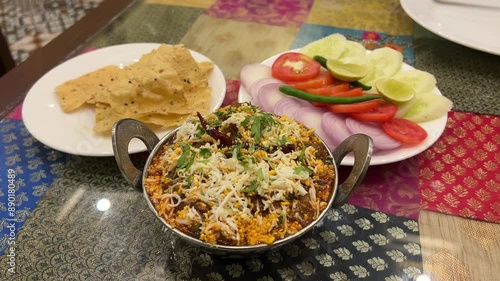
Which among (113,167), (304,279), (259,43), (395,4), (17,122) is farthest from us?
(395,4)

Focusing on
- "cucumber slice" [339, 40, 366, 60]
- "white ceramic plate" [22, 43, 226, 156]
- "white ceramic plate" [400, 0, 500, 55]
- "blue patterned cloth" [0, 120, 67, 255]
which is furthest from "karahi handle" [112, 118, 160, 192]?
"white ceramic plate" [400, 0, 500, 55]

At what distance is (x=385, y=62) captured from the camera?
5.16 ft

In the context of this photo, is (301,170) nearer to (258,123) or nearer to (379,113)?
(258,123)

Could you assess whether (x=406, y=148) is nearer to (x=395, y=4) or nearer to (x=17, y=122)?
(x=395, y=4)

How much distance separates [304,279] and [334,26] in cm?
127

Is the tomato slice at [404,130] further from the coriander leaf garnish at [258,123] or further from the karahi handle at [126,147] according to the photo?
the karahi handle at [126,147]

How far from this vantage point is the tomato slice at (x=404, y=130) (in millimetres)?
1257

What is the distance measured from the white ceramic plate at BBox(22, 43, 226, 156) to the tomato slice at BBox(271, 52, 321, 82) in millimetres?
202

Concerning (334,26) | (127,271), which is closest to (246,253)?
(127,271)

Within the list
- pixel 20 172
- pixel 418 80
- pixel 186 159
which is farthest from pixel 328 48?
pixel 20 172

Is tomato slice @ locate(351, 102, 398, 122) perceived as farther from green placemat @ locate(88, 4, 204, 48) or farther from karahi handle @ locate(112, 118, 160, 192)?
green placemat @ locate(88, 4, 204, 48)

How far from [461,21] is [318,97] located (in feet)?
2.84

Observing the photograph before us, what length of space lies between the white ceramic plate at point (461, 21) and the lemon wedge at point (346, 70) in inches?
19.1

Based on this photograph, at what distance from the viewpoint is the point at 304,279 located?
1018 mm
